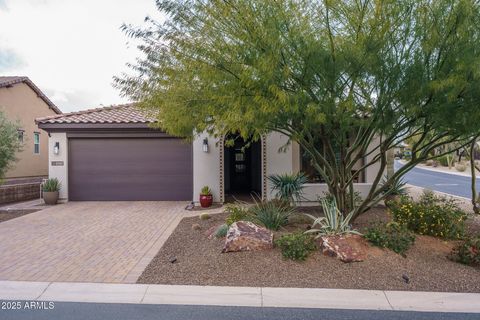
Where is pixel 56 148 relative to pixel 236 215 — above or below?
above

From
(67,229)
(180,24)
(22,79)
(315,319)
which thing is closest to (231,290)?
(315,319)

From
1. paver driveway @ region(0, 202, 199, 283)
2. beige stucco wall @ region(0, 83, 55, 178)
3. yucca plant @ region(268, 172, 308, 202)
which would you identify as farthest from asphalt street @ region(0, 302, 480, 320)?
beige stucco wall @ region(0, 83, 55, 178)

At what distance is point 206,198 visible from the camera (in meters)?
10.9

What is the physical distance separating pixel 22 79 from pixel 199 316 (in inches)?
778

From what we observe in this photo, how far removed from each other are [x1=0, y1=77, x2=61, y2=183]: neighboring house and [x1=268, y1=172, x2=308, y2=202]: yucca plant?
14357 mm

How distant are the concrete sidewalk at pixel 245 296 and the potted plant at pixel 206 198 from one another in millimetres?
6383

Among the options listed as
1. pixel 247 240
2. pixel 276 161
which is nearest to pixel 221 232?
pixel 247 240

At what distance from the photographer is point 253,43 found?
184 inches

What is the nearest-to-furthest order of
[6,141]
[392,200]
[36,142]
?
[392,200] < [6,141] < [36,142]

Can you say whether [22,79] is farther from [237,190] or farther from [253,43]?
[253,43]

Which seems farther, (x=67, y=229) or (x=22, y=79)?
(x=22, y=79)

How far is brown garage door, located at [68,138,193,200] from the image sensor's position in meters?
12.2

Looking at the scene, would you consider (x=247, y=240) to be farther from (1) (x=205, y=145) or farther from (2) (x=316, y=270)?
(1) (x=205, y=145)

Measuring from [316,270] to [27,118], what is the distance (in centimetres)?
1992
